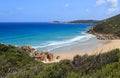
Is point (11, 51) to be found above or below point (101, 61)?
below

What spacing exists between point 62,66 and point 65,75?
546mm

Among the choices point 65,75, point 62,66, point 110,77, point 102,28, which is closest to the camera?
point 110,77

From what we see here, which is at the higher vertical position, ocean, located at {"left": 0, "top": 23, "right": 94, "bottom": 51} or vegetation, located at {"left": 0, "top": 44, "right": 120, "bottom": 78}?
vegetation, located at {"left": 0, "top": 44, "right": 120, "bottom": 78}

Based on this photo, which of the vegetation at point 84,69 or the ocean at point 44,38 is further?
the ocean at point 44,38

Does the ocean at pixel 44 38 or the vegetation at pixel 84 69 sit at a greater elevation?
the vegetation at pixel 84 69

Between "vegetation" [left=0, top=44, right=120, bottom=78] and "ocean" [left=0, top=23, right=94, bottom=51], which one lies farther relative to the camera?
"ocean" [left=0, top=23, right=94, bottom=51]

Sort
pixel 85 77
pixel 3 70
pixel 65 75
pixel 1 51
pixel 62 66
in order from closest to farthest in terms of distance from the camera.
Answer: pixel 85 77 → pixel 65 75 → pixel 62 66 → pixel 3 70 → pixel 1 51

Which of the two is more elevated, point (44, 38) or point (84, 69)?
point (84, 69)

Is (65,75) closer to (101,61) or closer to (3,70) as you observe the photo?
(101,61)

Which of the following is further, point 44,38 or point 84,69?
point 44,38

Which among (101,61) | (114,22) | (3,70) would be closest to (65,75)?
(101,61)

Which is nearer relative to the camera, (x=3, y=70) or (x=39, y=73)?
(x=39, y=73)

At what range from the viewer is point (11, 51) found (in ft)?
50.7

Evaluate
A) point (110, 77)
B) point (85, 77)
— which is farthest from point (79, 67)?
point (110, 77)
